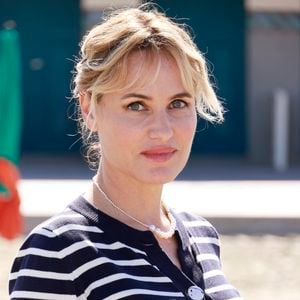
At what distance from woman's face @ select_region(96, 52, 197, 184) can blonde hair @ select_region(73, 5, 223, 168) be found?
0.06ft

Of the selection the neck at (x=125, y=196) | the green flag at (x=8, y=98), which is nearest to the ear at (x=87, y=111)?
the neck at (x=125, y=196)

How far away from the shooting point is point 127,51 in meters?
2.34

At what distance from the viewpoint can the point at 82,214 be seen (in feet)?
7.75

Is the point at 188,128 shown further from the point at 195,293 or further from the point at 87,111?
the point at 195,293

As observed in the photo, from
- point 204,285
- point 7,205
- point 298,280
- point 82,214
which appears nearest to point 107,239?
point 82,214

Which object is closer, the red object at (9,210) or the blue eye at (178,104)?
the blue eye at (178,104)

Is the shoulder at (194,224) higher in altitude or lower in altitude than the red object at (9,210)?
higher

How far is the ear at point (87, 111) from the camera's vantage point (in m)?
2.44

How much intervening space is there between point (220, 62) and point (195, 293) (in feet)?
40.5

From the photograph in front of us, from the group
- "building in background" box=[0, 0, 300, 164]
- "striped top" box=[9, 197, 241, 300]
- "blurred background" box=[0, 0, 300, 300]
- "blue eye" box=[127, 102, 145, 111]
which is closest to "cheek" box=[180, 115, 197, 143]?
"blue eye" box=[127, 102, 145, 111]

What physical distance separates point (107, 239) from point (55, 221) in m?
0.12

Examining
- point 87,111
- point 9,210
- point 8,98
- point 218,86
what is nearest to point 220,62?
point 218,86

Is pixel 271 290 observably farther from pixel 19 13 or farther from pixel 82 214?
pixel 19 13

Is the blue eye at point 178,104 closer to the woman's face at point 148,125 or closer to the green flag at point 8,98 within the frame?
the woman's face at point 148,125
